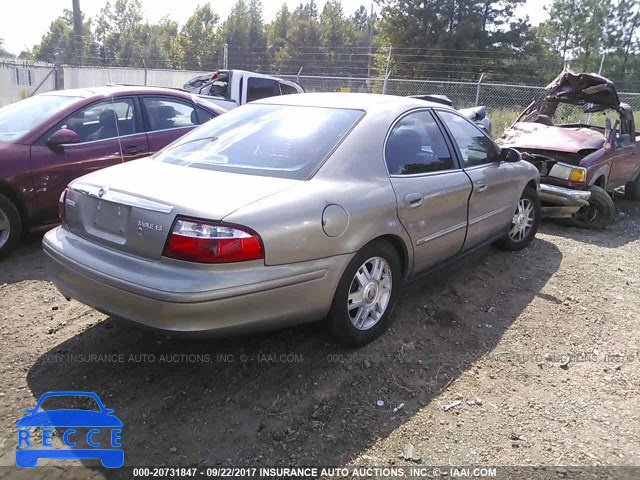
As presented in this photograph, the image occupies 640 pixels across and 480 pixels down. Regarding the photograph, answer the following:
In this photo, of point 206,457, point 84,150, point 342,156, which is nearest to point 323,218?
point 342,156

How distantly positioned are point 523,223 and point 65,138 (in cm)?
454

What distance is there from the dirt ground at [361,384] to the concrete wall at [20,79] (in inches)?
610

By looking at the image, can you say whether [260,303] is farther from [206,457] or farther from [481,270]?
[481,270]

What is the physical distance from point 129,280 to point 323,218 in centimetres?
105

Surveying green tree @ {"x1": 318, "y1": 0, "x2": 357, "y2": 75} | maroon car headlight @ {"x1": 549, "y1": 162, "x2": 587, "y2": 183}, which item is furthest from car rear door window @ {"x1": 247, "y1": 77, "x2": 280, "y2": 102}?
green tree @ {"x1": 318, "y1": 0, "x2": 357, "y2": 75}

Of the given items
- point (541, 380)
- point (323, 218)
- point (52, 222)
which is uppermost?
point (323, 218)

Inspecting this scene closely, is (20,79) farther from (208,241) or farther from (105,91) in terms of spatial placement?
(208,241)

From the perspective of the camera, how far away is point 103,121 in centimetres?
533

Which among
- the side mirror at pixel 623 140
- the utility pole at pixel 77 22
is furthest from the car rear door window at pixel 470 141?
the utility pole at pixel 77 22

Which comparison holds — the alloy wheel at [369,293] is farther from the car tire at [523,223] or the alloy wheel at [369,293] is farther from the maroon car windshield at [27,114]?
the maroon car windshield at [27,114]

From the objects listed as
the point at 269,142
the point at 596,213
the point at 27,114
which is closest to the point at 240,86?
the point at 27,114

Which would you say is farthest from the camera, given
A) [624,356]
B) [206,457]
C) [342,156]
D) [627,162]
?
[627,162]

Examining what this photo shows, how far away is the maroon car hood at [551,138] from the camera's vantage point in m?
6.91

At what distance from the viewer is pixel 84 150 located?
16.5ft
